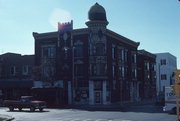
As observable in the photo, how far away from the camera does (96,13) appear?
52.0 meters

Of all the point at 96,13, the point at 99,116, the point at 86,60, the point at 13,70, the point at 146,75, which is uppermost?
the point at 96,13

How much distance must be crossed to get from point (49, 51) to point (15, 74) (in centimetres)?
1293

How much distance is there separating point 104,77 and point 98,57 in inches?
147

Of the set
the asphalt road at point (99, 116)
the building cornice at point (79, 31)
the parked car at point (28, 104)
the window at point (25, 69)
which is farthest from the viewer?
the window at point (25, 69)

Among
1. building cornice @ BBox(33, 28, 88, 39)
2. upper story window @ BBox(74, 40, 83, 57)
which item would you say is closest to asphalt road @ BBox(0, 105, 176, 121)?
upper story window @ BBox(74, 40, 83, 57)

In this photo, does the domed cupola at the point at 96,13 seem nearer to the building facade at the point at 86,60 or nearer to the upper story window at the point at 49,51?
the building facade at the point at 86,60

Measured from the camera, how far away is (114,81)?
5456 cm

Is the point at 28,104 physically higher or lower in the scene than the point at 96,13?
lower

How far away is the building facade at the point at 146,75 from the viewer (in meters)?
72.2

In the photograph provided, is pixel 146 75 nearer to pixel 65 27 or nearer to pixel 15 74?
pixel 65 27

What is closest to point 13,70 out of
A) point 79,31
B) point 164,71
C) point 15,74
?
point 15,74

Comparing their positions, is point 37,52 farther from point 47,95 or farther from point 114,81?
point 114,81

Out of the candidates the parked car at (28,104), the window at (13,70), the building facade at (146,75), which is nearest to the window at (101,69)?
the parked car at (28,104)

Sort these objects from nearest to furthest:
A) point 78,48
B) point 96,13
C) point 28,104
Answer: point 28,104 → point 96,13 → point 78,48
